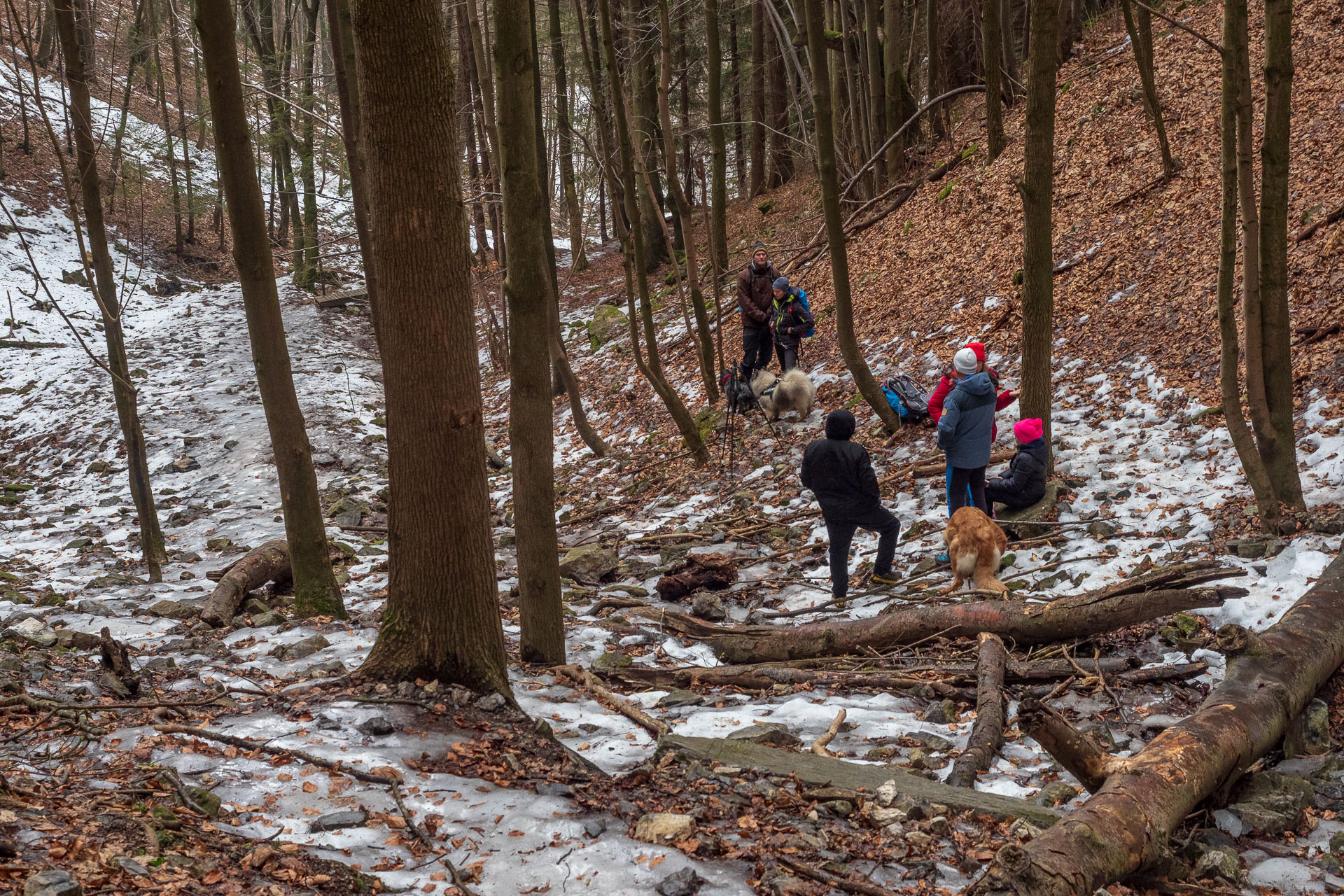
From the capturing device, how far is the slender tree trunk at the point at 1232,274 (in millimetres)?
6199

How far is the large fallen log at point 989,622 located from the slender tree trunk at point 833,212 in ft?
14.5

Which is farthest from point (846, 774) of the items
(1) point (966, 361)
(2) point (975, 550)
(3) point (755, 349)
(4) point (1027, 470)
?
(3) point (755, 349)

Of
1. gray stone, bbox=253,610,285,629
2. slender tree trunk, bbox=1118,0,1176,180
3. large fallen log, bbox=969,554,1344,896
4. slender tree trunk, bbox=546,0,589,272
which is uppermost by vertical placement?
slender tree trunk, bbox=546,0,589,272

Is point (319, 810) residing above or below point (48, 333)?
below

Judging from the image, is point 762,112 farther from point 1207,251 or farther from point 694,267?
point 1207,251

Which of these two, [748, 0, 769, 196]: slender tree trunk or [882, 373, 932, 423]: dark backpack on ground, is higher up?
[748, 0, 769, 196]: slender tree trunk

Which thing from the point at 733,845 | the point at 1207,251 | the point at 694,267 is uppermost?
the point at 694,267

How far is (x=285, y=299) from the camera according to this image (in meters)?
26.8

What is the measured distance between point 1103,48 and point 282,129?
18.6 m

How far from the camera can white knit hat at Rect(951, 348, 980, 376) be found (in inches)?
307

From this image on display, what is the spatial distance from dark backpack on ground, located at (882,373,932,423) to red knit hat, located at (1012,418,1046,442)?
8.37 feet

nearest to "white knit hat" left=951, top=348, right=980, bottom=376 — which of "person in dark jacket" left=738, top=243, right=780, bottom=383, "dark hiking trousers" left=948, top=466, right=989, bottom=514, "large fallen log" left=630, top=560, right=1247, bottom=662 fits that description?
"dark hiking trousers" left=948, top=466, right=989, bottom=514

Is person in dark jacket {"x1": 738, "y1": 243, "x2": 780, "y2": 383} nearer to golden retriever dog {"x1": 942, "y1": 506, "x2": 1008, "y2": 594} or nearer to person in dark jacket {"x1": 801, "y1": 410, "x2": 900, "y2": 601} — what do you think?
person in dark jacket {"x1": 801, "y1": 410, "x2": 900, "y2": 601}

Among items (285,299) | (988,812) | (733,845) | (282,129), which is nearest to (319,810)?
(733,845)
